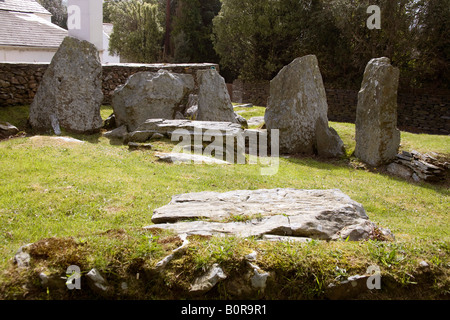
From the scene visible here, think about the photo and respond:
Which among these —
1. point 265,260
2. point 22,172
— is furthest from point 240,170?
point 265,260

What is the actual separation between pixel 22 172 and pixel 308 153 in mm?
9413

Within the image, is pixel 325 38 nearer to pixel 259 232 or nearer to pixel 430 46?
pixel 430 46

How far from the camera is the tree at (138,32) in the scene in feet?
138

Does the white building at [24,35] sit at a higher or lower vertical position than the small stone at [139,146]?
higher

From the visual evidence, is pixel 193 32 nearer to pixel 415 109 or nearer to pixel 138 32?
pixel 138 32

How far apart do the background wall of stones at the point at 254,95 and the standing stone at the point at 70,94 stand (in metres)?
3.28

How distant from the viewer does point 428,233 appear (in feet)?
24.8

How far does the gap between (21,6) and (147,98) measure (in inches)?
802

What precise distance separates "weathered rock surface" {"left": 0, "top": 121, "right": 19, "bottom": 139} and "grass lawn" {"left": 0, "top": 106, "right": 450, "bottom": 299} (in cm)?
189

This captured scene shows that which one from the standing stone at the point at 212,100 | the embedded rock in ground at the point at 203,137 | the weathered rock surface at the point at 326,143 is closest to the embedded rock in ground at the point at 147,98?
the standing stone at the point at 212,100

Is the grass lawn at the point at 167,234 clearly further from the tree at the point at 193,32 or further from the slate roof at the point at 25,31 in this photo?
the tree at the point at 193,32

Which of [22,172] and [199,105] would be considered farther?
[199,105]

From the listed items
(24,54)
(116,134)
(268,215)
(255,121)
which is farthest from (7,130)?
(24,54)

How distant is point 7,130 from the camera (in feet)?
44.9
